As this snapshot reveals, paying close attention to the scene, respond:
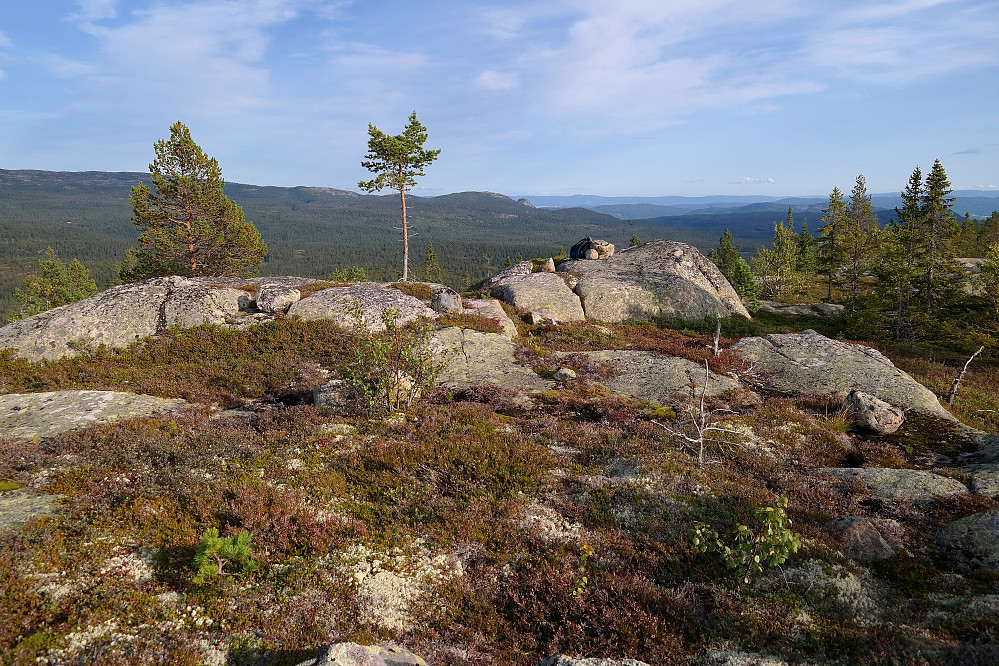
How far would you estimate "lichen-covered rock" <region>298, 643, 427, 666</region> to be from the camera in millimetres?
4128

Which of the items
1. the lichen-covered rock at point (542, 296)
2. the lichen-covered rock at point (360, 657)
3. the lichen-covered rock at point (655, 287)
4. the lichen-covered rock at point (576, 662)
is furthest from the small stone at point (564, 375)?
the lichen-covered rock at point (655, 287)

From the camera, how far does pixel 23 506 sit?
6.81 m

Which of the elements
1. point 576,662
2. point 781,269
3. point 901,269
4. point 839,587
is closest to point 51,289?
point 576,662

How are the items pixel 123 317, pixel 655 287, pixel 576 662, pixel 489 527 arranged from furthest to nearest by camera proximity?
pixel 655 287 < pixel 123 317 < pixel 489 527 < pixel 576 662

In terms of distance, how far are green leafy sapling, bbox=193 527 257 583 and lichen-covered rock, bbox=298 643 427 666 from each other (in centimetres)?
231

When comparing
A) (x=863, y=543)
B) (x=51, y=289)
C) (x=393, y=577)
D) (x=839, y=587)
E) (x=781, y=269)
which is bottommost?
(x=51, y=289)

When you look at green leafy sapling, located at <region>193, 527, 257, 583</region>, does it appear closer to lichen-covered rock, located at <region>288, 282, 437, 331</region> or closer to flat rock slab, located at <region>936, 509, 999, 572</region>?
flat rock slab, located at <region>936, 509, 999, 572</region>

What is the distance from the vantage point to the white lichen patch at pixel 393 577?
573 centimetres

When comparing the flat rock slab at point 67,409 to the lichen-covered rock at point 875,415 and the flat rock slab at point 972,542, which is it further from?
the lichen-covered rock at point 875,415

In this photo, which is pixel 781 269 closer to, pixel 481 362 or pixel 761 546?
pixel 481 362

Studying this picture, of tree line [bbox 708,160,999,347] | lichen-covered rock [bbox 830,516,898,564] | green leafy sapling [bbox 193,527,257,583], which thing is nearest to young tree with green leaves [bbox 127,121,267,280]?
green leafy sapling [bbox 193,527,257,583]

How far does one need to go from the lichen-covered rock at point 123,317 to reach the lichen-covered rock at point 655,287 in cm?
2155

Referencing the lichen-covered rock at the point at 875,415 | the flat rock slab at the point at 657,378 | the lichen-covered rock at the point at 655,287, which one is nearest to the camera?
the lichen-covered rock at the point at 875,415

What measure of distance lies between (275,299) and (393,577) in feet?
61.8
